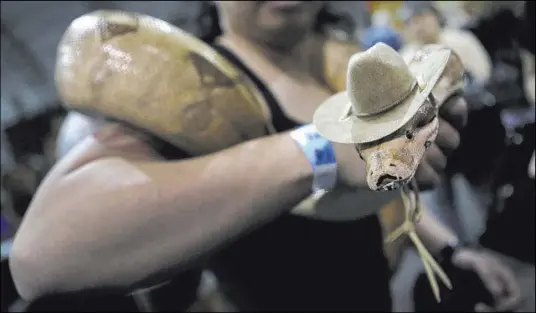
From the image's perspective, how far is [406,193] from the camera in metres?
0.33

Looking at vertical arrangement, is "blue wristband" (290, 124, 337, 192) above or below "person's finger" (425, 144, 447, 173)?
above

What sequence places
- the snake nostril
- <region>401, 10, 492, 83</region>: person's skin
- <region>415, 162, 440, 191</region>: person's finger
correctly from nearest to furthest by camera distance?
1. the snake nostril
2. <region>415, 162, 440, 191</region>: person's finger
3. <region>401, 10, 492, 83</region>: person's skin

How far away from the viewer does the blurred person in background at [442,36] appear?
1.83ft

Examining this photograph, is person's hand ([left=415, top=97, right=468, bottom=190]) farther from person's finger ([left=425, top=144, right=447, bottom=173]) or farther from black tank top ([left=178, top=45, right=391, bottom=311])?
black tank top ([left=178, top=45, right=391, bottom=311])

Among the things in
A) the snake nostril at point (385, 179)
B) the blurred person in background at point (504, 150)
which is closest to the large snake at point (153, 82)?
the snake nostril at point (385, 179)

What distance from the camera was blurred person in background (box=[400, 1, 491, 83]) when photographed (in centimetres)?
56

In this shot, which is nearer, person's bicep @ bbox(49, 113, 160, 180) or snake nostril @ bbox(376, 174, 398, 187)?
snake nostril @ bbox(376, 174, 398, 187)

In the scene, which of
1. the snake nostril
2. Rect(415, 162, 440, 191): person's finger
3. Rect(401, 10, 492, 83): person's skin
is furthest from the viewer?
Rect(401, 10, 492, 83): person's skin

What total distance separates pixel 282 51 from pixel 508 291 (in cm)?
30

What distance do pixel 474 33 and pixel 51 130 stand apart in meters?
0.44

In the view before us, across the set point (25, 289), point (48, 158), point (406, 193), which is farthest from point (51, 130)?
point (406, 193)

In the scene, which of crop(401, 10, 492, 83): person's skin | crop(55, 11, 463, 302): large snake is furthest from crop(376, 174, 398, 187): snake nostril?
crop(401, 10, 492, 83): person's skin

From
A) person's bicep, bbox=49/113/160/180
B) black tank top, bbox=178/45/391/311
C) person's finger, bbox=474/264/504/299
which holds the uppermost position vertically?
person's bicep, bbox=49/113/160/180

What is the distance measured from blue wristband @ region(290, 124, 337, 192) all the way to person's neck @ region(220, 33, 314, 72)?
16cm
